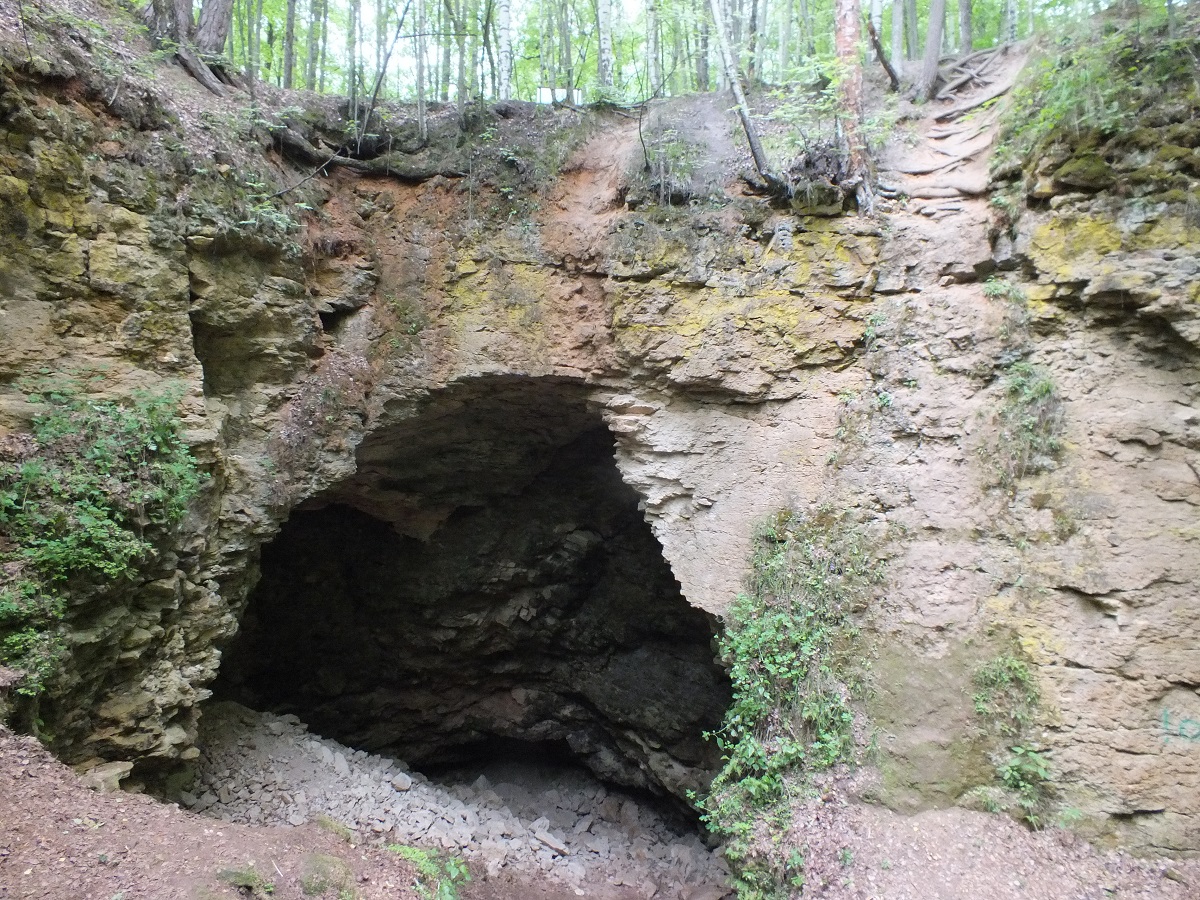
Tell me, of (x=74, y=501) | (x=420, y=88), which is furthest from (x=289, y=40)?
(x=74, y=501)

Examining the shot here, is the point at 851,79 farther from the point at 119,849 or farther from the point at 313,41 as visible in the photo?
the point at 119,849

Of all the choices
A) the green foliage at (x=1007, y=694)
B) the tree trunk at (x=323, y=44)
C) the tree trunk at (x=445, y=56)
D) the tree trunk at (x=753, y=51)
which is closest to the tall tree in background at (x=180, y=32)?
the tree trunk at (x=323, y=44)

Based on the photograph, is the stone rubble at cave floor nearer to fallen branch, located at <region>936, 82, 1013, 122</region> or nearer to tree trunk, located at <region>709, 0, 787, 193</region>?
tree trunk, located at <region>709, 0, 787, 193</region>

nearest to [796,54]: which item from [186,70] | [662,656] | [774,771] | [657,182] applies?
[657,182]

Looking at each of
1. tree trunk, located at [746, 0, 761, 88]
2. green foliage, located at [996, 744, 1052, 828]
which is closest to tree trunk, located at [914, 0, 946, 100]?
tree trunk, located at [746, 0, 761, 88]

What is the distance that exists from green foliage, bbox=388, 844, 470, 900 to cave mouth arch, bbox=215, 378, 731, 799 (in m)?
3.75

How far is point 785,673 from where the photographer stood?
19.2 ft

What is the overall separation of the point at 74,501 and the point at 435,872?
12.8 ft

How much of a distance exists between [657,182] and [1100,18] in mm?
4025

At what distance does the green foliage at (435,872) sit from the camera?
5.07m

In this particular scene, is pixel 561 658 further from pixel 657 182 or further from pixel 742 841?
pixel 657 182

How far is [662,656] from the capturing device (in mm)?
9914

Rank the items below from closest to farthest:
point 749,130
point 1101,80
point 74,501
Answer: point 74,501
point 1101,80
point 749,130

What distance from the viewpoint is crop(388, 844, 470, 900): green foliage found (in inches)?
200
